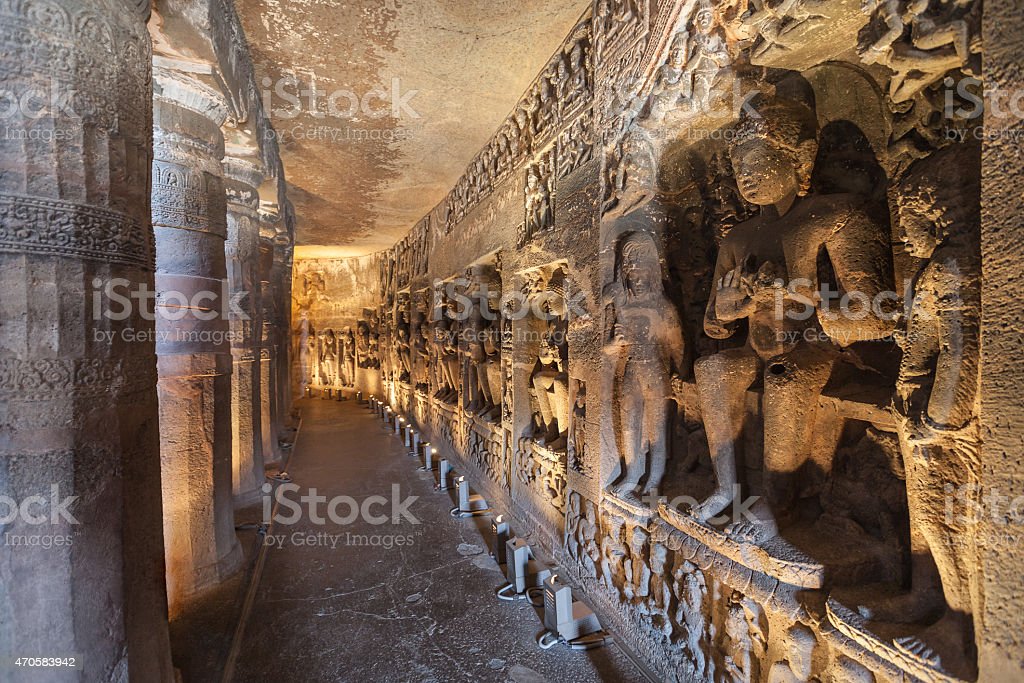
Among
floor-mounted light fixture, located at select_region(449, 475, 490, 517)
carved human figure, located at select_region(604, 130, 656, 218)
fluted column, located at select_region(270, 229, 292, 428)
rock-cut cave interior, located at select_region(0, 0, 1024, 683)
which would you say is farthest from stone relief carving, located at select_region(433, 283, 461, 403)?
carved human figure, located at select_region(604, 130, 656, 218)

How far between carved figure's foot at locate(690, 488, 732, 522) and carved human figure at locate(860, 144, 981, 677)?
0.76 m

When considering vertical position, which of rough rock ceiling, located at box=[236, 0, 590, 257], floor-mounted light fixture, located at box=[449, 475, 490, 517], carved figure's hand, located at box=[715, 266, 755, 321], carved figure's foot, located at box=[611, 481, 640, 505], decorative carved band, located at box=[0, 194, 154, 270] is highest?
rough rock ceiling, located at box=[236, 0, 590, 257]

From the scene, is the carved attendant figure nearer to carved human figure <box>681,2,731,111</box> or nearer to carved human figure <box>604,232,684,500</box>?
carved human figure <box>604,232,684,500</box>

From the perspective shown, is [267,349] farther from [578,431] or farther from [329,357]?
[329,357]

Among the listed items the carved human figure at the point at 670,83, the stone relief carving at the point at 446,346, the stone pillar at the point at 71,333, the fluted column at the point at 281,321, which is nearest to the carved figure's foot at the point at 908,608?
the carved human figure at the point at 670,83

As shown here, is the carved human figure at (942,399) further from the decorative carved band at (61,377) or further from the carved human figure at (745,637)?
the decorative carved band at (61,377)

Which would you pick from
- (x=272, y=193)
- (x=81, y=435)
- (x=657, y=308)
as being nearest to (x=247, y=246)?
(x=272, y=193)

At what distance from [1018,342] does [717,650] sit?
1.90 metres

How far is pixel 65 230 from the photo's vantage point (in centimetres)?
163

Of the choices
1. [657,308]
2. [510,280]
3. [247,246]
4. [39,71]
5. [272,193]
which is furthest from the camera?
[272,193]

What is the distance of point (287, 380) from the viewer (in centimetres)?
1038

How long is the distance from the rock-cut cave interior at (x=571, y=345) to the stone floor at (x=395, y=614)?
3cm

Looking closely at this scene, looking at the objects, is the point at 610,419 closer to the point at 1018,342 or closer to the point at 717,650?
the point at 717,650

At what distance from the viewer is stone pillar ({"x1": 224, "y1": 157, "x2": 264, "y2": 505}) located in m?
5.37
